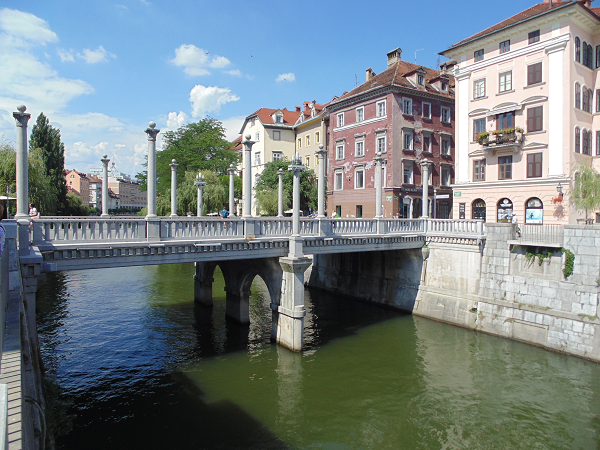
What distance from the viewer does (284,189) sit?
49094 mm

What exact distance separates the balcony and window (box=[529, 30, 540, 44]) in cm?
618

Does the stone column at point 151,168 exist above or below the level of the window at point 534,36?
below

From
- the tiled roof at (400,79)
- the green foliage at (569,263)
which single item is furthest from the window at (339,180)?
the green foliage at (569,263)

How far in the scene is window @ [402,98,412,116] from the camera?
40.6 meters

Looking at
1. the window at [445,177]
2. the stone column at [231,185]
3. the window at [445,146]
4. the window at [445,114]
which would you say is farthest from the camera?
the window at [445,114]

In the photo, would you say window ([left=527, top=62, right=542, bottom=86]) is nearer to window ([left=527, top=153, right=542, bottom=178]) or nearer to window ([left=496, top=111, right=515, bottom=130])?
window ([left=496, top=111, right=515, bottom=130])

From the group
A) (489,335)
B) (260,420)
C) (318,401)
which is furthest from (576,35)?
(260,420)

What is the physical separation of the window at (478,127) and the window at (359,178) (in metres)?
13.4

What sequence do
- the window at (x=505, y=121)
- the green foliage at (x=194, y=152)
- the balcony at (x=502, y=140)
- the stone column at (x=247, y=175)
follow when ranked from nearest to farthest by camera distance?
1. the stone column at (x=247, y=175)
2. the balcony at (x=502, y=140)
3. the window at (x=505, y=121)
4. the green foliage at (x=194, y=152)

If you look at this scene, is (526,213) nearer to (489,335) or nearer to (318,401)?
(489,335)

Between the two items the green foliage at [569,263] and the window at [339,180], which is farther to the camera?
the window at [339,180]

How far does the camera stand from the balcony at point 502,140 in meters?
29.0

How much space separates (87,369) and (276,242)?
933cm

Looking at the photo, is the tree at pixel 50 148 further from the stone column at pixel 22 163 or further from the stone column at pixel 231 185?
the stone column at pixel 22 163
